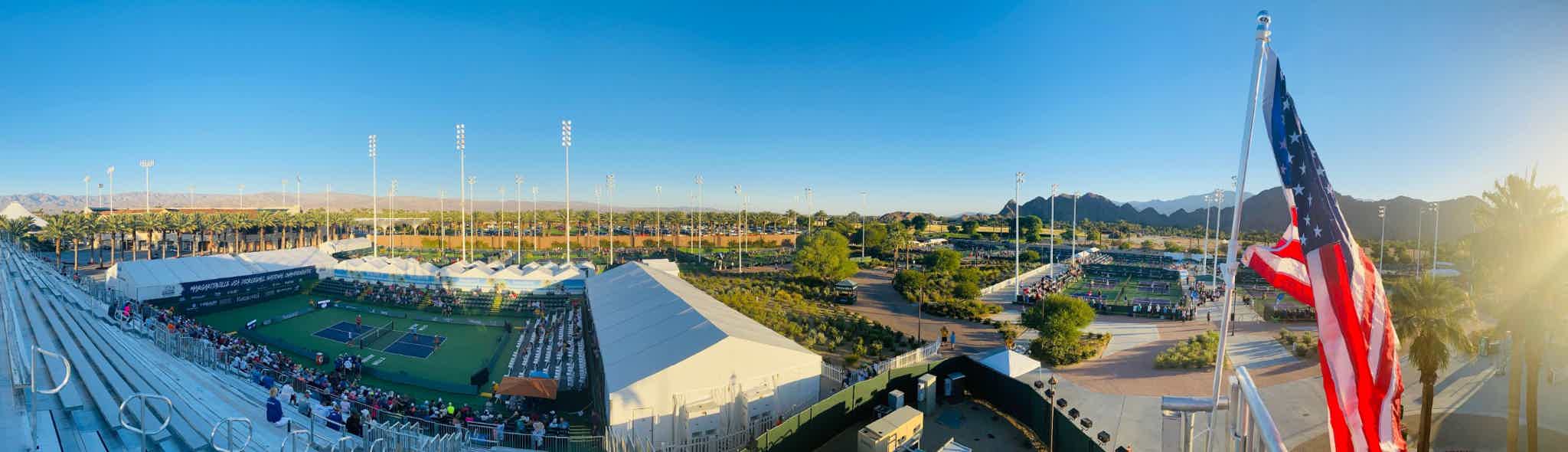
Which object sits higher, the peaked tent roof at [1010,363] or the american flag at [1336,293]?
the american flag at [1336,293]

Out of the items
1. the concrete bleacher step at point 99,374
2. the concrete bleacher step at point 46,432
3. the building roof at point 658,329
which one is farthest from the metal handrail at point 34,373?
the building roof at point 658,329

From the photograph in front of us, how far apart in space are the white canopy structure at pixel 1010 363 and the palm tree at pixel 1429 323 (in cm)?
853

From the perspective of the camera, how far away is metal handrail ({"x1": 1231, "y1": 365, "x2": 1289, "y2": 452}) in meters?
2.85

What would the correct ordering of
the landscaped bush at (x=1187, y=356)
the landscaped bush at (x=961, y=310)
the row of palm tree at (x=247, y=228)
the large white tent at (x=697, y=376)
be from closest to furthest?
the large white tent at (x=697, y=376) < the landscaped bush at (x=1187, y=356) < the landscaped bush at (x=961, y=310) < the row of palm tree at (x=247, y=228)

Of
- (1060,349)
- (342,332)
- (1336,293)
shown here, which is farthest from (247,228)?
(1336,293)

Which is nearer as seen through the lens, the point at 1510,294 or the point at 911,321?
the point at 1510,294

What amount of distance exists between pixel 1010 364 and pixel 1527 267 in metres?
11.1

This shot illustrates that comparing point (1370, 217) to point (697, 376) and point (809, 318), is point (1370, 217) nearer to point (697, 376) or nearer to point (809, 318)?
point (809, 318)

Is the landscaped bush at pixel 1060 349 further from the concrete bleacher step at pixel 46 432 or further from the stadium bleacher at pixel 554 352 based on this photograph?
the concrete bleacher step at pixel 46 432

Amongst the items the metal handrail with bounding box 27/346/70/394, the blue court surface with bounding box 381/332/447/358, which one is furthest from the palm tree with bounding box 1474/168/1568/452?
the blue court surface with bounding box 381/332/447/358

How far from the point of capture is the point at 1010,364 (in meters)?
18.5

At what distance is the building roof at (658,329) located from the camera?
14.9m

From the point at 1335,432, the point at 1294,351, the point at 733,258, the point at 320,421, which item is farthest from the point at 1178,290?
the point at 320,421

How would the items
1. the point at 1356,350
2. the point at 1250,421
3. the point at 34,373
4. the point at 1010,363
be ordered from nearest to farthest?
the point at 1250,421, the point at 1356,350, the point at 34,373, the point at 1010,363
